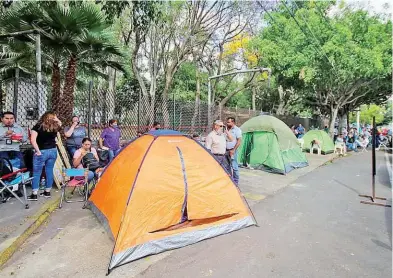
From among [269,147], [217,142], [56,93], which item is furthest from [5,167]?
[269,147]

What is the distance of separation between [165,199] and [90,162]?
2.48 m

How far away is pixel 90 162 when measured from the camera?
19.5ft

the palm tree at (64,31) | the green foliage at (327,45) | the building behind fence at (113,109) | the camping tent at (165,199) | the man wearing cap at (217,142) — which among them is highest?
the green foliage at (327,45)

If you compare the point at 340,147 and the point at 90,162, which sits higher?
the point at 90,162

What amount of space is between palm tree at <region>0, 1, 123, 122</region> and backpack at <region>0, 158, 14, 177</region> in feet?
8.20

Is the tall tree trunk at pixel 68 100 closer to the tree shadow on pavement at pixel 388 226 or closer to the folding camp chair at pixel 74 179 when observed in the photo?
the folding camp chair at pixel 74 179

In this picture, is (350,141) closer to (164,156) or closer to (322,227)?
(322,227)

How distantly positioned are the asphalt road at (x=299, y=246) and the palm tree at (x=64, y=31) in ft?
18.6

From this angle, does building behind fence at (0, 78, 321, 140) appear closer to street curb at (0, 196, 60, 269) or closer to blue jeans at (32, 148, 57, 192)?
blue jeans at (32, 148, 57, 192)

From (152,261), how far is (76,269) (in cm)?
85

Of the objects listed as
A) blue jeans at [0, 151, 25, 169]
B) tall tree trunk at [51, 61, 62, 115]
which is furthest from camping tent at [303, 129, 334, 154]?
blue jeans at [0, 151, 25, 169]

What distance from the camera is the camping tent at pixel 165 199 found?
3779 millimetres

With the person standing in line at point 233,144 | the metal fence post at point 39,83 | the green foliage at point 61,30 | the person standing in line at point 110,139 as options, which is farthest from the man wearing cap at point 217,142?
the metal fence post at point 39,83

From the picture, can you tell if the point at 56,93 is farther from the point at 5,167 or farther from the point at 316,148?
the point at 316,148
